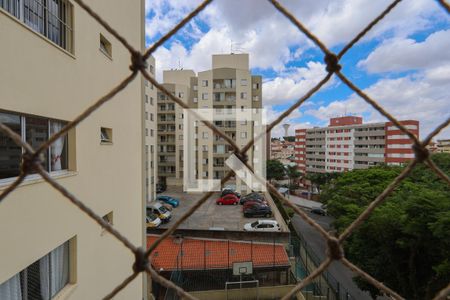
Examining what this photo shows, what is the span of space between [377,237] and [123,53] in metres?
5.89

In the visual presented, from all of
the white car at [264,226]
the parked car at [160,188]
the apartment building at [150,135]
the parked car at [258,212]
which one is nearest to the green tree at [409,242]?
the white car at [264,226]

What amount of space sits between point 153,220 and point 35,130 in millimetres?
7592

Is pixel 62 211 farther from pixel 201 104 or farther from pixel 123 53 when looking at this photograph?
pixel 201 104

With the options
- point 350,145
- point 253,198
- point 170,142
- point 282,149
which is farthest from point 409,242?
point 282,149

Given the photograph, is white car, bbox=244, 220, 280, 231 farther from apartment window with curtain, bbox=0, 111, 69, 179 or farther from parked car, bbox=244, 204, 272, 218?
apartment window with curtain, bbox=0, 111, 69, 179

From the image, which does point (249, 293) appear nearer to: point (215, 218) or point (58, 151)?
point (215, 218)

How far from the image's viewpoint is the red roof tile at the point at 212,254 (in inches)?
249

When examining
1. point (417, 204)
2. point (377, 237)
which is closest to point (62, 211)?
point (417, 204)

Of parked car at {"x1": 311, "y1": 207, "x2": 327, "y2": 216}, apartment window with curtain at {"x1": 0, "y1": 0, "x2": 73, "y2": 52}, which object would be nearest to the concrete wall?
apartment window with curtain at {"x1": 0, "y1": 0, "x2": 73, "y2": 52}

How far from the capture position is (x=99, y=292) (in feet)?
8.58

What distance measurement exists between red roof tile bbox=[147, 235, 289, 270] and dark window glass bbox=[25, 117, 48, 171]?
5000 mm

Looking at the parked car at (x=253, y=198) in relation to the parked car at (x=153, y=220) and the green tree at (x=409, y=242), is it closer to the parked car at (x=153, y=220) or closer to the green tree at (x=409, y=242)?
the parked car at (x=153, y=220)

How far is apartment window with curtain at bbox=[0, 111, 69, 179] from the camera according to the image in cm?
159

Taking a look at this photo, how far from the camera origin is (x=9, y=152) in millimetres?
1626
